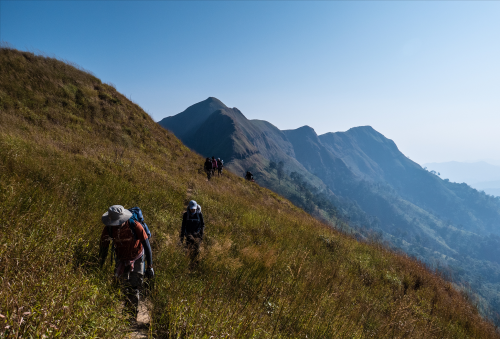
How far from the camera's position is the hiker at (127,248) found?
3.28m

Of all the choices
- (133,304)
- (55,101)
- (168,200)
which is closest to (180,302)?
(133,304)

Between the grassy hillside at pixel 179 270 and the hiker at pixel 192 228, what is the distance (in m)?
0.29

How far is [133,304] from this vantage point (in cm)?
321

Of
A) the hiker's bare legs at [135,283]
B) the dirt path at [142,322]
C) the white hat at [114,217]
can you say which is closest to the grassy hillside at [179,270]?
the dirt path at [142,322]

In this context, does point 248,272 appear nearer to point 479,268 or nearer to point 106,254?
point 106,254

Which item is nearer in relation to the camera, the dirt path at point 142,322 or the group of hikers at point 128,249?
the dirt path at point 142,322

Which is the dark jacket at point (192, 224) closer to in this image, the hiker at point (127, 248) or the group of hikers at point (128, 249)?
the group of hikers at point (128, 249)

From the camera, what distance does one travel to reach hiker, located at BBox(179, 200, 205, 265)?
16.6 feet

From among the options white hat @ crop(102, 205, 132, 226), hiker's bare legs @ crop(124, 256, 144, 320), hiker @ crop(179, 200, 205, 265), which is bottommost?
hiker's bare legs @ crop(124, 256, 144, 320)

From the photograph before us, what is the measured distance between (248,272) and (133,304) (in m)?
2.27

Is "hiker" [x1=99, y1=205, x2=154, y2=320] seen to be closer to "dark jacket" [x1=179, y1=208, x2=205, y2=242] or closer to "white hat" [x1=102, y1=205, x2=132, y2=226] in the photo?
"white hat" [x1=102, y1=205, x2=132, y2=226]

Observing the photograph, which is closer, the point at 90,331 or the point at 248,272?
the point at 90,331

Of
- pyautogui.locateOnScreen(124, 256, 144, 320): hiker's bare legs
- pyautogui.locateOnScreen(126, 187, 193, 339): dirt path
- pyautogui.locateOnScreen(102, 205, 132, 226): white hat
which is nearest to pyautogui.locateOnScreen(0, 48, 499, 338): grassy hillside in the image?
pyautogui.locateOnScreen(126, 187, 193, 339): dirt path

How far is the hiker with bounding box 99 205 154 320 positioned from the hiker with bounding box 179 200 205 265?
1442mm
